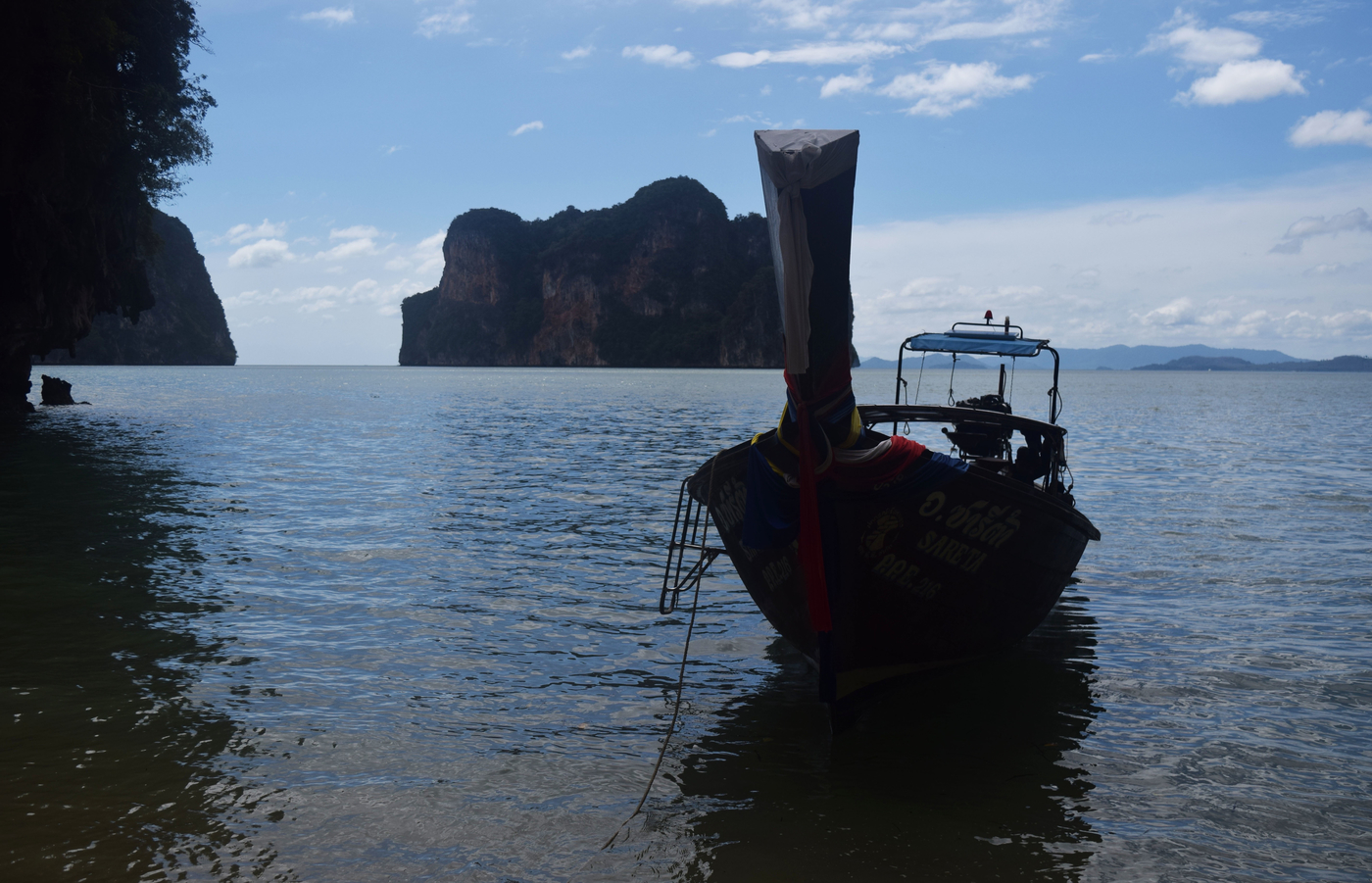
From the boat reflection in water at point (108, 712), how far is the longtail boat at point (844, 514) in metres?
3.48

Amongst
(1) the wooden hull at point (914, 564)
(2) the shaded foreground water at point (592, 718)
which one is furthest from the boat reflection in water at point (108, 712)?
(1) the wooden hull at point (914, 564)

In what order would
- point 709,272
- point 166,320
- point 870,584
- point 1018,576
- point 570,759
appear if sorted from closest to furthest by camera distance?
point 570,759, point 870,584, point 1018,576, point 166,320, point 709,272

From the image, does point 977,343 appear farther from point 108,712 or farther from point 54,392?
point 54,392

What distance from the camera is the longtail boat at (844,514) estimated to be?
5.98 m

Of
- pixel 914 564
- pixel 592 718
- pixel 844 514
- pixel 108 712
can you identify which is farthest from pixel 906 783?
pixel 108 712

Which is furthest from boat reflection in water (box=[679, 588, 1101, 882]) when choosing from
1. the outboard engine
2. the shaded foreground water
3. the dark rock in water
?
the dark rock in water

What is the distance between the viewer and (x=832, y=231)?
604 centimetres

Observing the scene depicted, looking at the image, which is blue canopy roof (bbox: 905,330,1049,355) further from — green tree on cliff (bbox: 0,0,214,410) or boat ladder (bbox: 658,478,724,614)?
green tree on cliff (bbox: 0,0,214,410)

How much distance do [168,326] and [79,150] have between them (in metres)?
172

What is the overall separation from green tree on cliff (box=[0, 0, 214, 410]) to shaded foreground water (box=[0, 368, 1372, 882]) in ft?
45.4

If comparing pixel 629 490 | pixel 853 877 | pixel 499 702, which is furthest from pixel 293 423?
pixel 853 877

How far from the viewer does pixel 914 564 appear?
6.81 m

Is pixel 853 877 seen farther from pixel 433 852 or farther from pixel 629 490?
pixel 629 490

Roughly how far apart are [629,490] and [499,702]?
11.7 metres
